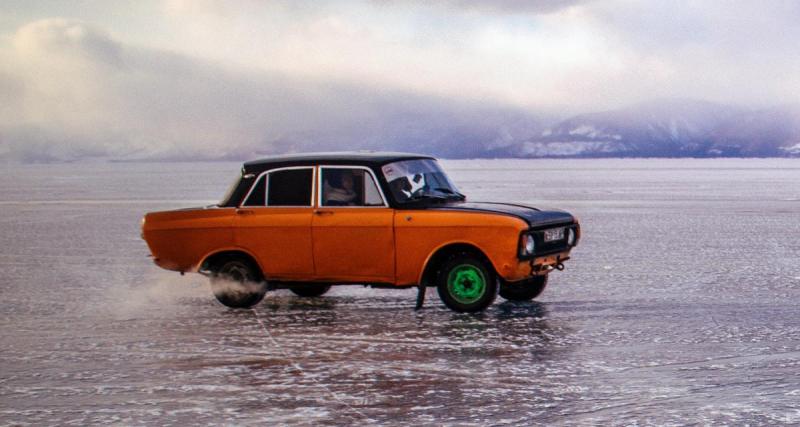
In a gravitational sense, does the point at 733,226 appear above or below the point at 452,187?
below

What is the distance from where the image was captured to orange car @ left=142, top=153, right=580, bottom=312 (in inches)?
387

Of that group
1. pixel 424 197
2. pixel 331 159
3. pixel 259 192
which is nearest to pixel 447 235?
pixel 424 197

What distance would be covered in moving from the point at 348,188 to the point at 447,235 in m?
1.23

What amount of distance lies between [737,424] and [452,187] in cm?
555

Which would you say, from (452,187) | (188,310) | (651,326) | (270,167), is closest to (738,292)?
(651,326)

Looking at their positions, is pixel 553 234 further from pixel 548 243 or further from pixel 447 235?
pixel 447 235

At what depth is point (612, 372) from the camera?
723 centimetres

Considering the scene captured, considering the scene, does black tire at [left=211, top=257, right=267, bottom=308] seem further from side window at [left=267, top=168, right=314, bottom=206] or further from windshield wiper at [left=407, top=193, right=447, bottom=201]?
windshield wiper at [left=407, top=193, right=447, bottom=201]

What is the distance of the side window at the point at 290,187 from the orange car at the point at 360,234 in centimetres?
1

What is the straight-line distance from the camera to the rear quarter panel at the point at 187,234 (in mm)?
10641

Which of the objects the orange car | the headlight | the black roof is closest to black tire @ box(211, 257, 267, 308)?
the orange car

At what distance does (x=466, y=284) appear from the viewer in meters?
10.1

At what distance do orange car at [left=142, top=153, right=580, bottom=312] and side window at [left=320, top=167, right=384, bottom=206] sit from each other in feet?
0.03

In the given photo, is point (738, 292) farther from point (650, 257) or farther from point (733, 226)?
point (733, 226)
